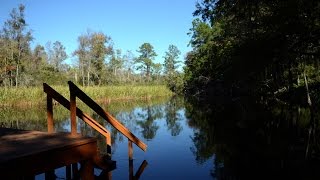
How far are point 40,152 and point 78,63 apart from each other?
58.8 metres

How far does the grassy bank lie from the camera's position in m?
33.4

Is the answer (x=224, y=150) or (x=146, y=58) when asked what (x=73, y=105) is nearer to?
(x=224, y=150)

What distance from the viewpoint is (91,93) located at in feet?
137

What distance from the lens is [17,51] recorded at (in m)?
44.4

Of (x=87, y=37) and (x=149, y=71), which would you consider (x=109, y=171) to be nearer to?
(x=87, y=37)

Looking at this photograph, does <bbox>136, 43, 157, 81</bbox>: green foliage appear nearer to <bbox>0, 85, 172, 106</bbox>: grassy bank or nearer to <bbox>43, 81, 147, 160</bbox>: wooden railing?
<bbox>0, 85, 172, 106</bbox>: grassy bank

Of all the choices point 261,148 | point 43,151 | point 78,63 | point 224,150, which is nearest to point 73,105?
point 43,151

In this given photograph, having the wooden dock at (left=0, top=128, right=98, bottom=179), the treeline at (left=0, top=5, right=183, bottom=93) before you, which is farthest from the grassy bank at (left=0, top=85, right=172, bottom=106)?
the wooden dock at (left=0, top=128, right=98, bottom=179)

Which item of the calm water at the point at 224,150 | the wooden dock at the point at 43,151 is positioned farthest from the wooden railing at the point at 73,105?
the calm water at the point at 224,150

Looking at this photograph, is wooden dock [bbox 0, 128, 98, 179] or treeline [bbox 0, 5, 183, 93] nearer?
wooden dock [bbox 0, 128, 98, 179]

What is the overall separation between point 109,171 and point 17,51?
3919 cm

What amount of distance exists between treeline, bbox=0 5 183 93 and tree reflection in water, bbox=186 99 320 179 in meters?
30.0

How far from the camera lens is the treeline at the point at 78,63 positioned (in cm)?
4450

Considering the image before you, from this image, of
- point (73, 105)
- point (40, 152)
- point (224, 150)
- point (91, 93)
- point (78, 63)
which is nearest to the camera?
point (40, 152)
